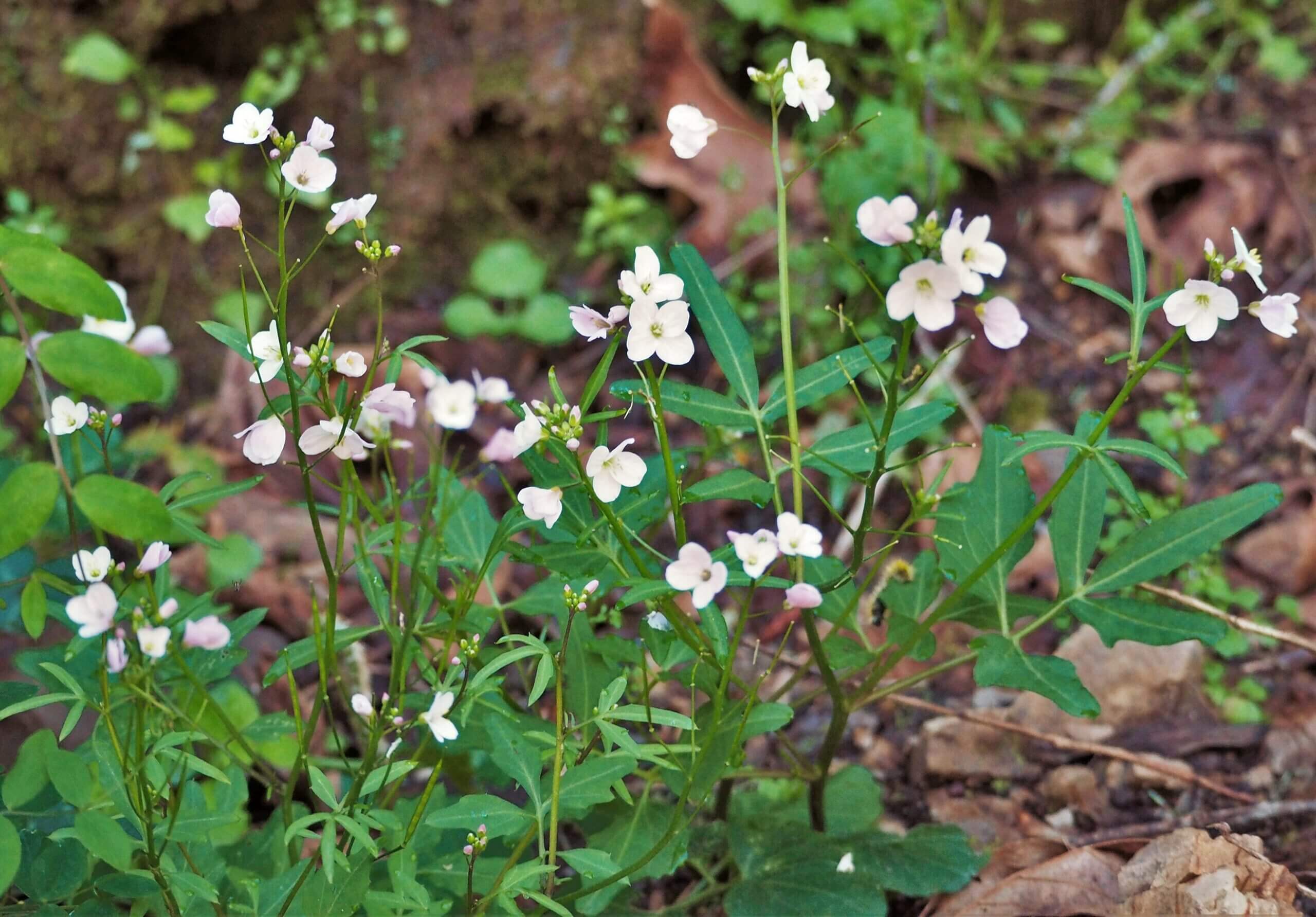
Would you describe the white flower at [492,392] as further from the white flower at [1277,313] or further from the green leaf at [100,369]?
the white flower at [1277,313]

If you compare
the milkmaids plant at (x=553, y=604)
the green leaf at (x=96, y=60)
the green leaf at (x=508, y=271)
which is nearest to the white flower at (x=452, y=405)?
the milkmaids plant at (x=553, y=604)

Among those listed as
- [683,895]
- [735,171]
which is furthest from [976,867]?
[735,171]

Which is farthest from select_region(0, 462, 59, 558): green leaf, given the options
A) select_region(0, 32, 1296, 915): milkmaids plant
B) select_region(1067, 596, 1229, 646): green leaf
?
select_region(1067, 596, 1229, 646): green leaf

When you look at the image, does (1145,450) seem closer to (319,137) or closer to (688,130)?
(688,130)

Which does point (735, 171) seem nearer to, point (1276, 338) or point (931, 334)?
point (931, 334)

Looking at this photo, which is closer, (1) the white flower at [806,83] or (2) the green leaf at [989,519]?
(1) the white flower at [806,83]

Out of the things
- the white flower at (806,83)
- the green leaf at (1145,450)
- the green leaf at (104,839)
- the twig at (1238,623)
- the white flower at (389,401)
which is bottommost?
the twig at (1238,623)
